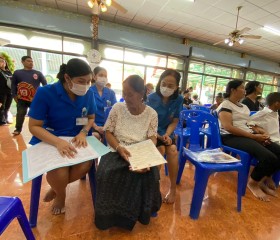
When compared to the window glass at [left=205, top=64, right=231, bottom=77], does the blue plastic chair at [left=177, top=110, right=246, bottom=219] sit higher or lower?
lower

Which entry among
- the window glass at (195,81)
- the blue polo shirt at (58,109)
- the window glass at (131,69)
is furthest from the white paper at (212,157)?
the window glass at (195,81)

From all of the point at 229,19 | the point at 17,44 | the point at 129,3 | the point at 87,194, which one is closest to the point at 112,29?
the point at 129,3

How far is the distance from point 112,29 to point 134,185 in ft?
18.8

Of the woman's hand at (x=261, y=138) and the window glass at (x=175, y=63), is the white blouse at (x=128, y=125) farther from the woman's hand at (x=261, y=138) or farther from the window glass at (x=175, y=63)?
the window glass at (x=175, y=63)

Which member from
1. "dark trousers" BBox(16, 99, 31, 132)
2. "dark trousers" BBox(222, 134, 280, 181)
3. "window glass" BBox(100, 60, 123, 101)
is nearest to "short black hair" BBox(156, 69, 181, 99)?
"dark trousers" BBox(222, 134, 280, 181)

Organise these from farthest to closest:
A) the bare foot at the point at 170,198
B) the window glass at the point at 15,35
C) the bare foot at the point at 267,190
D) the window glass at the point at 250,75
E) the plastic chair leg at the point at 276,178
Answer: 1. the window glass at the point at 250,75
2. the window glass at the point at 15,35
3. the plastic chair leg at the point at 276,178
4. the bare foot at the point at 267,190
5. the bare foot at the point at 170,198

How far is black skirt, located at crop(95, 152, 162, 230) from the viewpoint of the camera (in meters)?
1.08

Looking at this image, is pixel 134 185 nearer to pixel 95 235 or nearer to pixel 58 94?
pixel 95 235

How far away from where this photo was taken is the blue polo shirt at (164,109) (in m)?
1.66

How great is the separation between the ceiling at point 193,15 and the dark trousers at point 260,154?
12.3 feet

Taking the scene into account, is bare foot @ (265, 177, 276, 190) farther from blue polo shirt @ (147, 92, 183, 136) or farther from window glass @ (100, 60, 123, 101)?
window glass @ (100, 60, 123, 101)

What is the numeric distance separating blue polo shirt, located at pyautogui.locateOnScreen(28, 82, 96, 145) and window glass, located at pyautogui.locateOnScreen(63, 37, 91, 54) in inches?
199

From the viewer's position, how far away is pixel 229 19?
4.83 m

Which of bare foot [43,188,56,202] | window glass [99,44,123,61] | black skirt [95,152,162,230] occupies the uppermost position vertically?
window glass [99,44,123,61]
